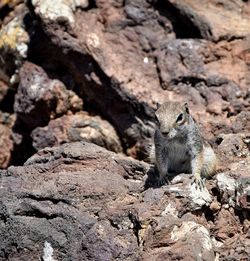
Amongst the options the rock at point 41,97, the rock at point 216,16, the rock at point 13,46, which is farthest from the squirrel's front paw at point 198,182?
the rock at point 13,46

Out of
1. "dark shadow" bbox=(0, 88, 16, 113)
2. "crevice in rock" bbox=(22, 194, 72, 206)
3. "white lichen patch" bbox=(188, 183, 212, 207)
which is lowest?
"dark shadow" bbox=(0, 88, 16, 113)

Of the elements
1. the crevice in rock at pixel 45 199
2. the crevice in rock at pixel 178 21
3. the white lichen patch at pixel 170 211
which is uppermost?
the crevice in rock at pixel 178 21

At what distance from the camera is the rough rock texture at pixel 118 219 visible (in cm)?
653

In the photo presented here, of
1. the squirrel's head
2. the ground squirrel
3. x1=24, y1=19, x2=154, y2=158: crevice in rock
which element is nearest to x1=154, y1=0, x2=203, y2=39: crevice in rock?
x1=24, y1=19, x2=154, y2=158: crevice in rock

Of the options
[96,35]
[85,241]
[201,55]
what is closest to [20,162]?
[96,35]

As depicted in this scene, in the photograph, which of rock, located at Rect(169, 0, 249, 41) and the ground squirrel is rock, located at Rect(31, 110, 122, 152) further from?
the ground squirrel

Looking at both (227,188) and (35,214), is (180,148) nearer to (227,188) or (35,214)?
(227,188)

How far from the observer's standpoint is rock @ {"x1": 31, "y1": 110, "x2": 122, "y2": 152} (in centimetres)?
1073

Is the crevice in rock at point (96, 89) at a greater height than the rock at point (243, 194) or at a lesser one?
lesser

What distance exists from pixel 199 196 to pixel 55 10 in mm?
4870

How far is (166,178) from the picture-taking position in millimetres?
7953

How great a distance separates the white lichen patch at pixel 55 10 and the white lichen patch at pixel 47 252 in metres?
4.71

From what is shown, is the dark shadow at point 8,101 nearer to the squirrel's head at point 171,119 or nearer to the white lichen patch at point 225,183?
the squirrel's head at point 171,119

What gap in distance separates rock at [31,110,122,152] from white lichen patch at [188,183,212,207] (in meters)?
3.78
